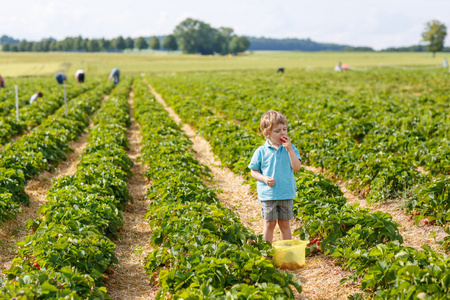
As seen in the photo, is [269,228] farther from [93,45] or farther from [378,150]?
[93,45]

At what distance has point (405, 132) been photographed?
10.7 m

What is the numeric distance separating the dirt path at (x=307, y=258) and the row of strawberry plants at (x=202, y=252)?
619mm

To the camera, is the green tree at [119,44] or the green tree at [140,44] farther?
Answer: the green tree at [140,44]

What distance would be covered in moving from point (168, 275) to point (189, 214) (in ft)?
4.27

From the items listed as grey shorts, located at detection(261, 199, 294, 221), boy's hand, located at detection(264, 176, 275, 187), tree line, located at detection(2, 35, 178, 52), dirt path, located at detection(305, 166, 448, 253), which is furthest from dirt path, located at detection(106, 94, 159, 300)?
tree line, located at detection(2, 35, 178, 52)

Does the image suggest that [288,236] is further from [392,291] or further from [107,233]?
[107,233]

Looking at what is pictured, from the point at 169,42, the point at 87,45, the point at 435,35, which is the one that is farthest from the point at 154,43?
the point at 435,35

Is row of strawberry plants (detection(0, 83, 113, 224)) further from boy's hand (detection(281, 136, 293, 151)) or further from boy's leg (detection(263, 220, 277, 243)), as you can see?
boy's hand (detection(281, 136, 293, 151))

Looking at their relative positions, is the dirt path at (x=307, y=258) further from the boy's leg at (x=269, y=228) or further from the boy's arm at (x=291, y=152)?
the boy's arm at (x=291, y=152)

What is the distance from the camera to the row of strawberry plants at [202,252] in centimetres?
397

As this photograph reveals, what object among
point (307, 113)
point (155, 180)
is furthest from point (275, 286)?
point (307, 113)

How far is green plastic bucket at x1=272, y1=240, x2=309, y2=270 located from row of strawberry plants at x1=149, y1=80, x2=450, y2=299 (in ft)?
1.12

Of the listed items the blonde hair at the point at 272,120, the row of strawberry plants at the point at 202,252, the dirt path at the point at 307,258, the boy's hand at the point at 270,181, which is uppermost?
the blonde hair at the point at 272,120

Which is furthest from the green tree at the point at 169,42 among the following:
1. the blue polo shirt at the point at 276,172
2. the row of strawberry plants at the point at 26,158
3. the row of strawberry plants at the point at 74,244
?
the blue polo shirt at the point at 276,172
